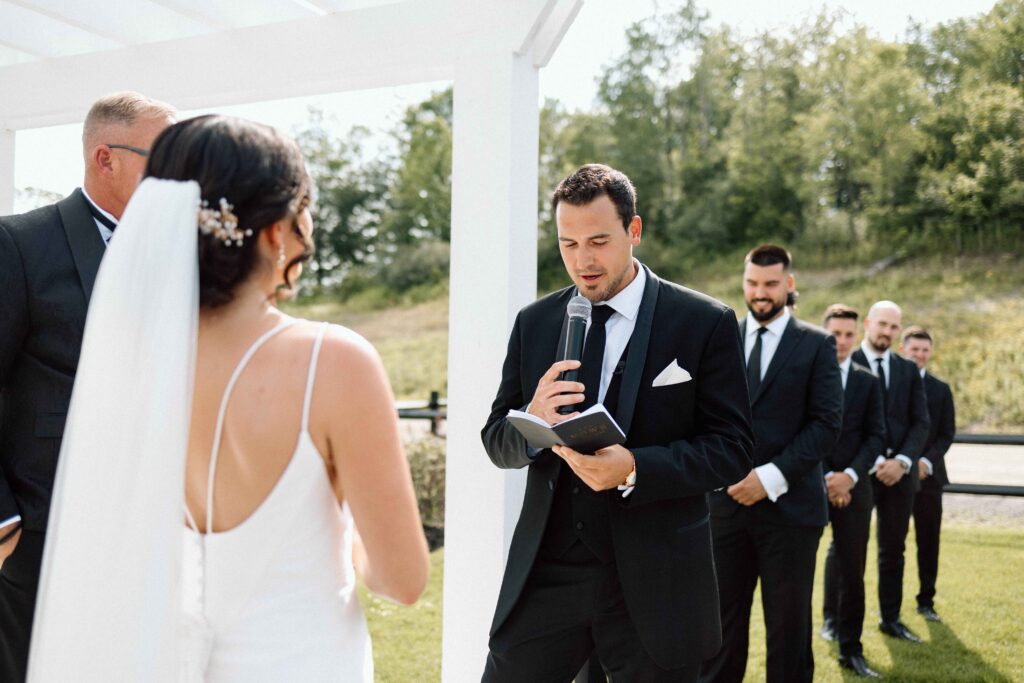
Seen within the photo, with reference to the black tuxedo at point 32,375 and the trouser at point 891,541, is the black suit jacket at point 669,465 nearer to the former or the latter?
the black tuxedo at point 32,375

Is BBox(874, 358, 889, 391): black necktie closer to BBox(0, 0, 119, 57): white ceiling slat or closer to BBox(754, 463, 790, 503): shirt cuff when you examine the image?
BBox(754, 463, 790, 503): shirt cuff

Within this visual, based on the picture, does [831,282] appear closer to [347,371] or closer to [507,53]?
[507,53]

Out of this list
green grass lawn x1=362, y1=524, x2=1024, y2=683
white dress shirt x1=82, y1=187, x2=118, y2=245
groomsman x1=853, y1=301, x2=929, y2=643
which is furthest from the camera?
groomsman x1=853, y1=301, x2=929, y2=643

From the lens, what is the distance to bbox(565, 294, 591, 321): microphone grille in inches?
108

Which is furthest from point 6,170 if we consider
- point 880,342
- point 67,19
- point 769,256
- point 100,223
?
point 880,342

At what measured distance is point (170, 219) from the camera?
5.31 ft

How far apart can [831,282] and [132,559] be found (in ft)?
91.1

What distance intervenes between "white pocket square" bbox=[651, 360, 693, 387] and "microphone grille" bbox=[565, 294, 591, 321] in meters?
0.31

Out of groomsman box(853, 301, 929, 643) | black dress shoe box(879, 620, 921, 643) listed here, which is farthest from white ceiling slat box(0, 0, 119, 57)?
black dress shoe box(879, 620, 921, 643)

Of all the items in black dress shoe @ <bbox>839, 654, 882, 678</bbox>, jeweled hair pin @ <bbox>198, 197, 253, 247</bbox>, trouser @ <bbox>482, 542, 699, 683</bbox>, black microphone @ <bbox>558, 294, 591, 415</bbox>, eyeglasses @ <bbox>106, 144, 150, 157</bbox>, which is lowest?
black dress shoe @ <bbox>839, 654, 882, 678</bbox>

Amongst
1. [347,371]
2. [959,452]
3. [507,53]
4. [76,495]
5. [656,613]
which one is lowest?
[959,452]

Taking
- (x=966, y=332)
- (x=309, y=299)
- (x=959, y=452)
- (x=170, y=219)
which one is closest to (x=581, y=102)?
(x=309, y=299)

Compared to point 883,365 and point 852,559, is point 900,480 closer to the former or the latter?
point 883,365

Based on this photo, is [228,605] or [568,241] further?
[568,241]
